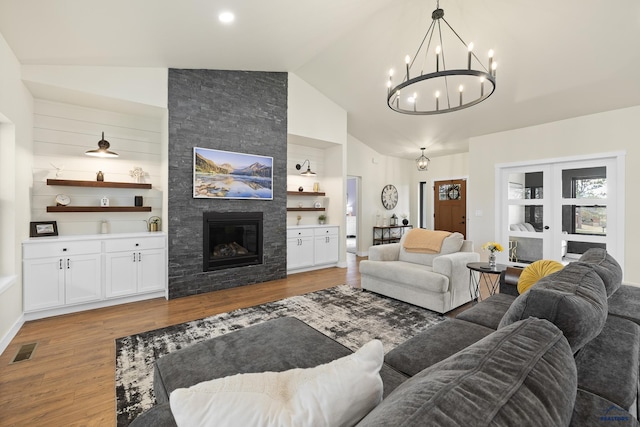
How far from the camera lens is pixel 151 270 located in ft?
13.1

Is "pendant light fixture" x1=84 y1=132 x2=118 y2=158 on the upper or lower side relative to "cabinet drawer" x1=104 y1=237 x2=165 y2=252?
upper

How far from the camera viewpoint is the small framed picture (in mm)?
3525

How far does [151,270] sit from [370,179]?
18.0ft

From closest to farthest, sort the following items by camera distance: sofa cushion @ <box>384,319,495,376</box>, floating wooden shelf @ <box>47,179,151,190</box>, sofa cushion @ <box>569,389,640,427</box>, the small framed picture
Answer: sofa cushion @ <box>569,389,640,427</box>, sofa cushion @ <box>384,319,495,376</box>, the small framed picture, floating wooden shelf @ <box>47,179,151,190</box>

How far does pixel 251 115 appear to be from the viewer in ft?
15.7

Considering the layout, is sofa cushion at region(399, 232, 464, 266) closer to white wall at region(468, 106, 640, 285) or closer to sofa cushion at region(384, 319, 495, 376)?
sofa cushion at region(384, 319, 495, 376)

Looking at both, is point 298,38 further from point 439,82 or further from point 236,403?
point 236,403

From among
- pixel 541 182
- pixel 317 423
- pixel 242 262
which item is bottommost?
pixel 242 262

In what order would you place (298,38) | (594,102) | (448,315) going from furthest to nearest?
(594,102) → (298,38) → (448,315)

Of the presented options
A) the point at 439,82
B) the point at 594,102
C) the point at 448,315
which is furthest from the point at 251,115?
the point at 594,102

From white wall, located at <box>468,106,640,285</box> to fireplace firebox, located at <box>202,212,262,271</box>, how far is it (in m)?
4.50

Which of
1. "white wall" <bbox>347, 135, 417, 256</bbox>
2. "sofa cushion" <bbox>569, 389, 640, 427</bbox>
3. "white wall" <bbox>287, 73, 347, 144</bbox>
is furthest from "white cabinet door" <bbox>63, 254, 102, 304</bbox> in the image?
"white wall" <bbox>347, 135, 417, 256</bbox>

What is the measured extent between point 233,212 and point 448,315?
3.33 meters

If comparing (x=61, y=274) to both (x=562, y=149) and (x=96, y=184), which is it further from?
(x=562, y=149)
